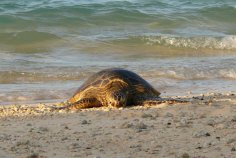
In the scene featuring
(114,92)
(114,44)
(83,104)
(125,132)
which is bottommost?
(125,132)

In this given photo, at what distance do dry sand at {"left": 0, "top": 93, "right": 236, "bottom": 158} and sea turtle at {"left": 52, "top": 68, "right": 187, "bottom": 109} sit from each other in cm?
30

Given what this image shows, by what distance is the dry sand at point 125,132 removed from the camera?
5.42 meters

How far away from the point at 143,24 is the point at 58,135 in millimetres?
13870

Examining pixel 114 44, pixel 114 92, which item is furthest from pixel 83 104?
pixel 114 44

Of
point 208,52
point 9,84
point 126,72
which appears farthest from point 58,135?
point 208,52

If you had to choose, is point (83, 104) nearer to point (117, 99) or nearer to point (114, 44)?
point (117, 99)

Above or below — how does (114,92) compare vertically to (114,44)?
below

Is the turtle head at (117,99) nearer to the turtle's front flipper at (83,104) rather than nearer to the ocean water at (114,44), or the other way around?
the turtle's front flipper at (83,104)

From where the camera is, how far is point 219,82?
11.5 m

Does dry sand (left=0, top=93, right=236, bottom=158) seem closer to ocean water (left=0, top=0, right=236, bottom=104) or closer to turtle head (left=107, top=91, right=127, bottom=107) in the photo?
turtle head (left=107, top=91, right=127, bottom=107)

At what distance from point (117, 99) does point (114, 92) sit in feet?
0.65

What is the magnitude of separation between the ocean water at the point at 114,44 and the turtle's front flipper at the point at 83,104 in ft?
4.64

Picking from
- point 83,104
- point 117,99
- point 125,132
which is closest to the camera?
point 125,132

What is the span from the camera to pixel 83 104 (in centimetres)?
854
